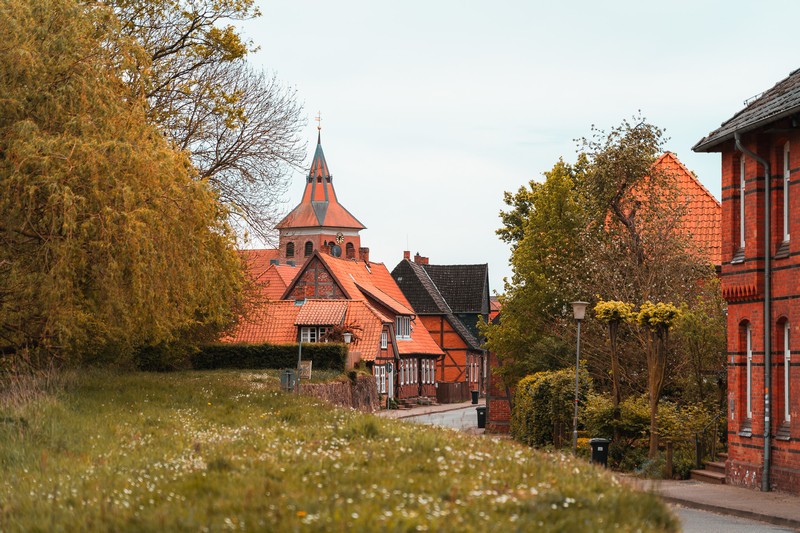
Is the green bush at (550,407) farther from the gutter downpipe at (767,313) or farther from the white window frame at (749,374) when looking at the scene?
the gutter downpipe at (767,313)

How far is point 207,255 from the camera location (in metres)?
25.8

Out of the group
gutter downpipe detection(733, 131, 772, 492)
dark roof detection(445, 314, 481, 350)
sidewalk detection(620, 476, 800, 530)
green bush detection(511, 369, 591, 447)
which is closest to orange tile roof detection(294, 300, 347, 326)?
green bush detection(511, 369, 591, 447)

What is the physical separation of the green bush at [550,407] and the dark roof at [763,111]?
33.1 feet

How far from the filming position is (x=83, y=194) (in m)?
22.0

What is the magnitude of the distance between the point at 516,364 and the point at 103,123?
2554cm

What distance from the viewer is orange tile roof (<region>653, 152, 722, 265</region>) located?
41.3 m

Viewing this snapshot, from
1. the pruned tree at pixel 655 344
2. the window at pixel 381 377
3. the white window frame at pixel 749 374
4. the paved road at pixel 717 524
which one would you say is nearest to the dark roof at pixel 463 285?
the window at pixel 381 377

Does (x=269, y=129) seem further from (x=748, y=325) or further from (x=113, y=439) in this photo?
(x=113, y=439)

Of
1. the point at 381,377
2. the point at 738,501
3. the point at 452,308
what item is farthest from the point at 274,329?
the point at 738,501

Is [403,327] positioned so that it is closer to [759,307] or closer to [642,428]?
[642,428]

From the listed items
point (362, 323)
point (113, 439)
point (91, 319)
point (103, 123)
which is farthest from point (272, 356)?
point (113, 439)

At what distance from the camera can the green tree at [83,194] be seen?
21703mm

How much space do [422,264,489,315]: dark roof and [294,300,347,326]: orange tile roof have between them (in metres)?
27.7

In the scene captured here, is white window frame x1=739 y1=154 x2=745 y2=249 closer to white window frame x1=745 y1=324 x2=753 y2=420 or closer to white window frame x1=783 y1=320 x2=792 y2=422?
white window frame x1=745 y1=324 x2=753 y2=420
